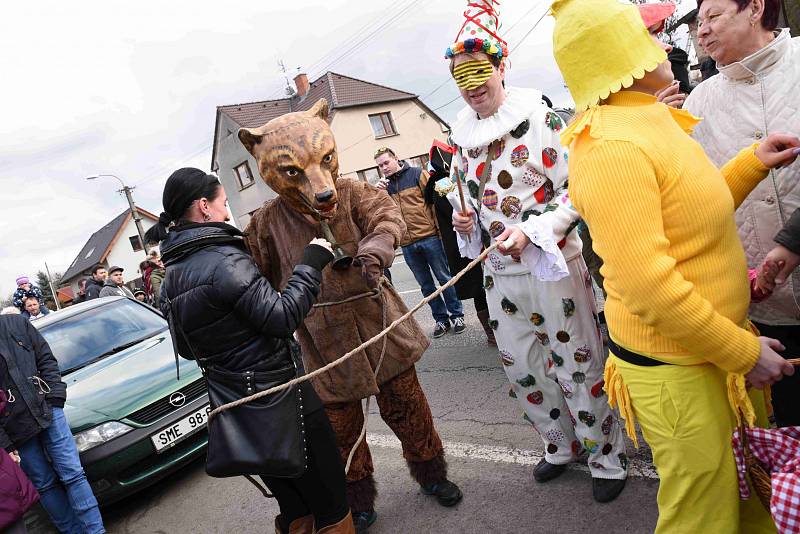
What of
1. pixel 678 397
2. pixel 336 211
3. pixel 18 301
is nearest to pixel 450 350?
pixel 336 211

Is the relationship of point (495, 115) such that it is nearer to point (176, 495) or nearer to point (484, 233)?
point (484, 233)

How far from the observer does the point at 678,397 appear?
1.44 metres

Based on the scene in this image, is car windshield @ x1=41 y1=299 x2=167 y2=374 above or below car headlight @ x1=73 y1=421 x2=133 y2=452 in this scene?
above

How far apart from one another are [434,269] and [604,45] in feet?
14.5

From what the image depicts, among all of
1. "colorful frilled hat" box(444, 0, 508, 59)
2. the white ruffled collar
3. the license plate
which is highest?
"colorful frilled hat" box(444, 0, 508, 59)

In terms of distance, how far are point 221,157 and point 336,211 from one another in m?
27.6

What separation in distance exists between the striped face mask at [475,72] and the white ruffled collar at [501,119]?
0.50ft

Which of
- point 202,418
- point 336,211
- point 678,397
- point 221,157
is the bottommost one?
point 202,418

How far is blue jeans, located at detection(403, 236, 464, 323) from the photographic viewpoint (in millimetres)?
Result: 5613

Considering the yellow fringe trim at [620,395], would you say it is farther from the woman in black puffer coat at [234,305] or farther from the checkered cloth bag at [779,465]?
the woman in black puffer coat at [234,305]

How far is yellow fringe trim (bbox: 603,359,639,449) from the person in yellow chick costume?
0.09 m

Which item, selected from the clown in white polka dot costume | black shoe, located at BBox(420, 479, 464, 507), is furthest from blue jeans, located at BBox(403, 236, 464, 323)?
the clown in white polka dot costume

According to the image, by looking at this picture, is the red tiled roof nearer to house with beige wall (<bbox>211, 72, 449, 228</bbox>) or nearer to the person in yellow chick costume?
house with beige wall (<bbox>211, 72, 449, 228</bbox>)

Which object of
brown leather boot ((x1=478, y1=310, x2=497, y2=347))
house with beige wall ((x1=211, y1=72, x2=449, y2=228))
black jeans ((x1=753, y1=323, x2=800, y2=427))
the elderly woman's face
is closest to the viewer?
the elderly woman's face
